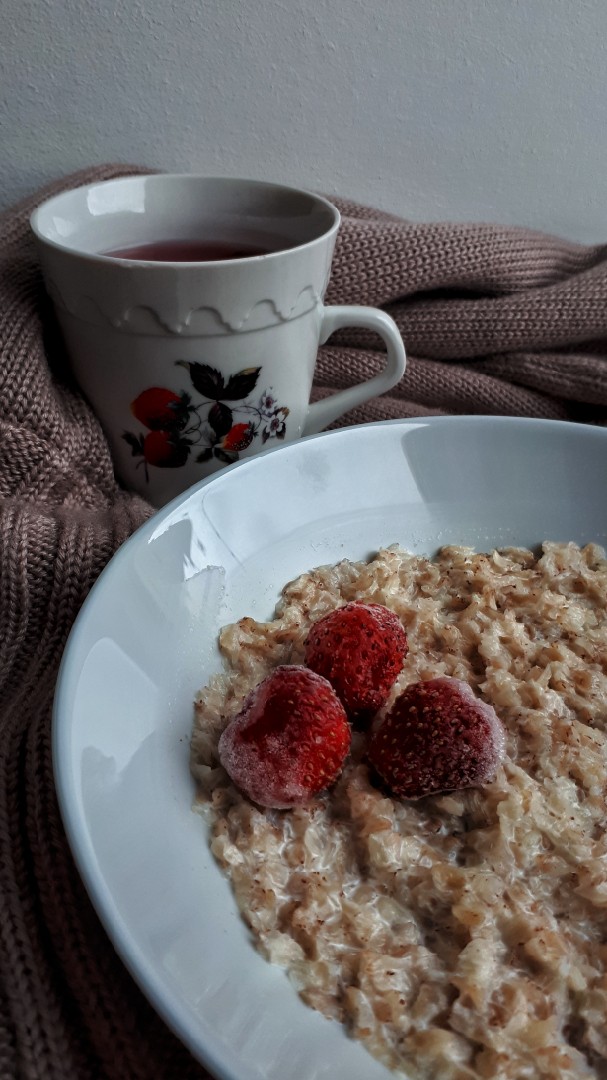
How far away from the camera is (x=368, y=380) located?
33.2 inches

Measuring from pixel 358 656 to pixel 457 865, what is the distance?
0.13m

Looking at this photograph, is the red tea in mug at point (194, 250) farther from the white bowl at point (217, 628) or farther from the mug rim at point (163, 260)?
the white bowl at point (217, 628)

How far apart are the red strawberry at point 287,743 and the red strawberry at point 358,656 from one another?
0.11 ft

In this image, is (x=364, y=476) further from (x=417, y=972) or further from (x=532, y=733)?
(x=417, y=972)

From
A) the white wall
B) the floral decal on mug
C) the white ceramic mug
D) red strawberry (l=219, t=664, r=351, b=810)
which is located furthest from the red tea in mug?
red strawberry (l=219, t=664, r=351, b=810)

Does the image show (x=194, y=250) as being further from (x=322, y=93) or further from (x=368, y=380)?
(x=322, y=93)

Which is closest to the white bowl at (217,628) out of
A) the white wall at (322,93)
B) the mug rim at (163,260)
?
the mug rim at (163,260)

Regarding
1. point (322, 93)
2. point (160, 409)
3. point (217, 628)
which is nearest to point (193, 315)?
point (160, 409)

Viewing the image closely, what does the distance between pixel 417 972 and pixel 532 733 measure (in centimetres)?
16

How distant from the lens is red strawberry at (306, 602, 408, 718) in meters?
0.55

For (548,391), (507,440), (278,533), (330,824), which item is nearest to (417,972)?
(330,824)

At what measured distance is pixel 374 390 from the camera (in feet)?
2.68

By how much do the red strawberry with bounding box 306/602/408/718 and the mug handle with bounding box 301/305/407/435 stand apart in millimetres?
289

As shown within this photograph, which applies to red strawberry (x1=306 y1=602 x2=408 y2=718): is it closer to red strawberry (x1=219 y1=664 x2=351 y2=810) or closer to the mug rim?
red strawberry (x1=219 y1=664 x2=351 y2=810)
